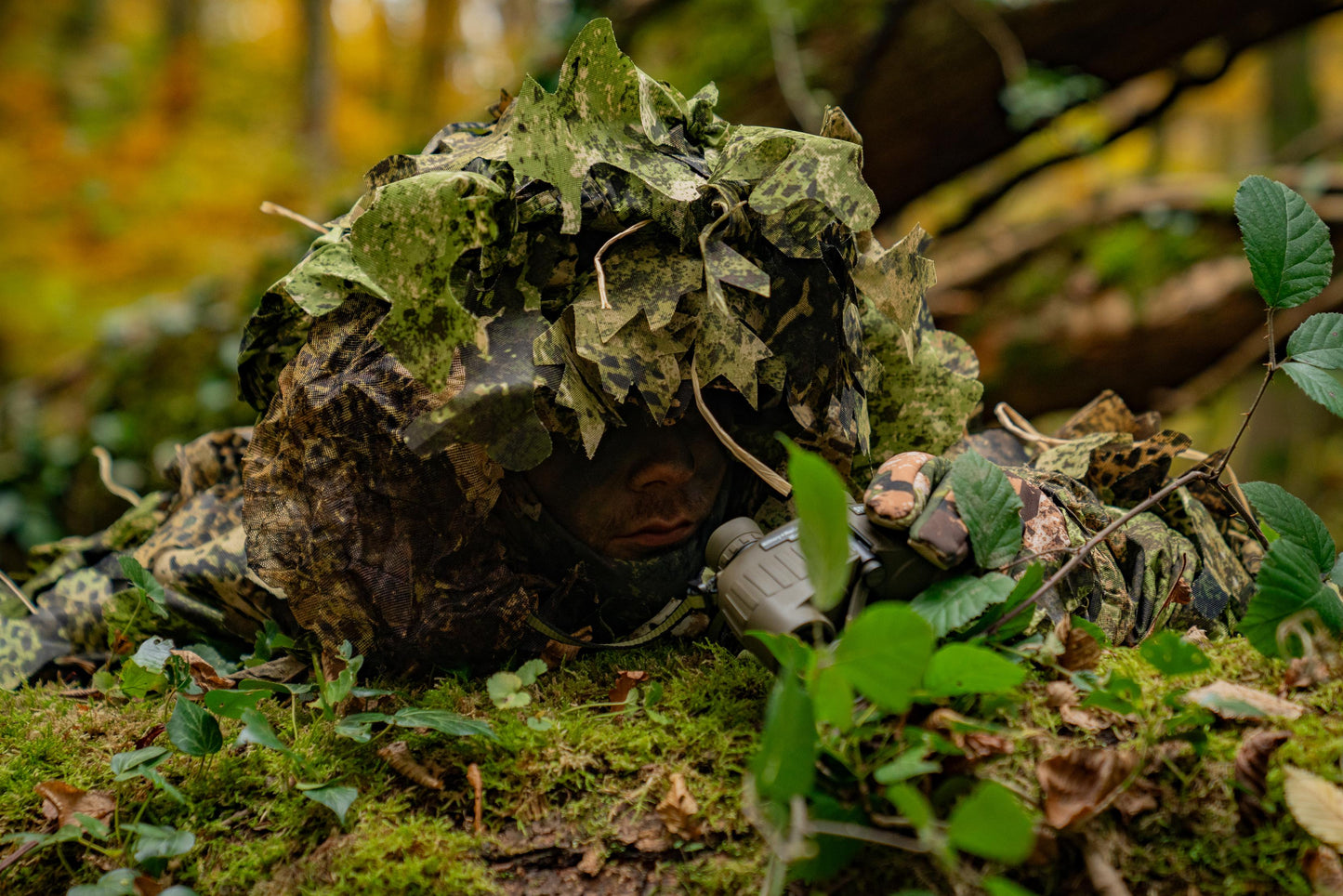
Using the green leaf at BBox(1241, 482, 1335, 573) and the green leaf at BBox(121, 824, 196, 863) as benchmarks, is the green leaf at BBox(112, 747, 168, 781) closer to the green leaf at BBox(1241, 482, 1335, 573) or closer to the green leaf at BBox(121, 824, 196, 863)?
the green leaf at BBox(121, 824, 196, 863)

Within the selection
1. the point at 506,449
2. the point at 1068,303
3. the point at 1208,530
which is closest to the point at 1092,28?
the point at 1068,303

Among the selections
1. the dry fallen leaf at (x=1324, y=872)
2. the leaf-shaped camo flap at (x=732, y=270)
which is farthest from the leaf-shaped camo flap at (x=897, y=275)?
the dry fallen leaf at (x=1324, y=872)

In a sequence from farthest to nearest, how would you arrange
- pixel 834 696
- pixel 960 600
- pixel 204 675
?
1. pixel 204 675
2. pixel 960 600
3. pixel 834 696

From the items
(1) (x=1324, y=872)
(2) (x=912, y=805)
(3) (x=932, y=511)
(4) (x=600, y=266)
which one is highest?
(4) (x=600, y=266)

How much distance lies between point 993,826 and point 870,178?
3.45 meters

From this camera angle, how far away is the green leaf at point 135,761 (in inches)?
44.2

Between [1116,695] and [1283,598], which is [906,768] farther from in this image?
[1283,598]

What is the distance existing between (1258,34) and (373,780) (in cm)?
425

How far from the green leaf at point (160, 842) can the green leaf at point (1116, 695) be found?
3.58ft

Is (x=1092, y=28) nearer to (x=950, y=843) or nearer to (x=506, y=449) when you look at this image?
(x=506, y=449)

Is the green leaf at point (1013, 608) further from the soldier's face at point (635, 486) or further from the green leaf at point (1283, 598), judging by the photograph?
the soldier's face at point (635, 486)

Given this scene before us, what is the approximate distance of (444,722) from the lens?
1.13m

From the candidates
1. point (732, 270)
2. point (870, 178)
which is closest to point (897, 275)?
point (732, 270)

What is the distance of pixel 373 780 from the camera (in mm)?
1131
